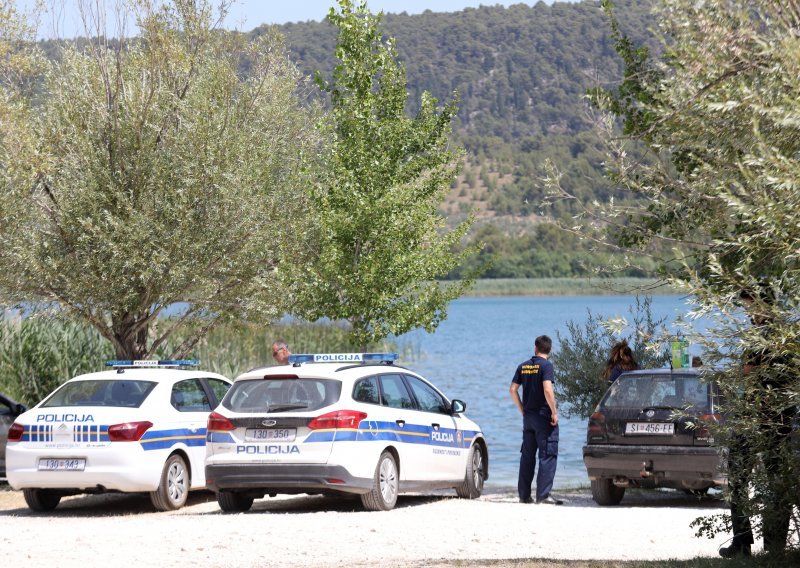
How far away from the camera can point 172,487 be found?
46.8 feet

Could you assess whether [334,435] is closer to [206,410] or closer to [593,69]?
[206,410]

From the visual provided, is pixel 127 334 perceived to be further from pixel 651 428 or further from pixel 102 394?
pixel 651 428

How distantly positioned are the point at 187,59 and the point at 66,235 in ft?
10.5

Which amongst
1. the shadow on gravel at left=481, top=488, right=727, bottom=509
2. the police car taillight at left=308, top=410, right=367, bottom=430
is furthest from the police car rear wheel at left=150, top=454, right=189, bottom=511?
the shadow on gravel at left=481, top=488, right=727, bottom=509

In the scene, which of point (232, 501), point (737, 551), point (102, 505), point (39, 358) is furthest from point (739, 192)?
point (39, 358)

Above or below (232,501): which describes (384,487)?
above

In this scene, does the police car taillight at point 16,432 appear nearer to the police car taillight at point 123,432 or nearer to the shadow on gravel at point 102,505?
the shadow on gravel at point 102,505

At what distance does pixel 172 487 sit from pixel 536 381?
4475 mm

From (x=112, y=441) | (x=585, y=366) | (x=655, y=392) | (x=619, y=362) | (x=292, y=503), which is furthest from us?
(x=585, y=366)

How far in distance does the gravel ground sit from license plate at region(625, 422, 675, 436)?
0.89 meters

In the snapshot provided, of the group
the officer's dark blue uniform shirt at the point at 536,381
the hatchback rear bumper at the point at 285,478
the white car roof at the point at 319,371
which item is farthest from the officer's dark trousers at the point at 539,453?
the hatchback rear bumper at the point at 285,478

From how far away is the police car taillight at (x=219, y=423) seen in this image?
13281 millimetres

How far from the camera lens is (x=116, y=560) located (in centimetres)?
991

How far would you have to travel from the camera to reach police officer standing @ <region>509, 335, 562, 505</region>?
15203mm
